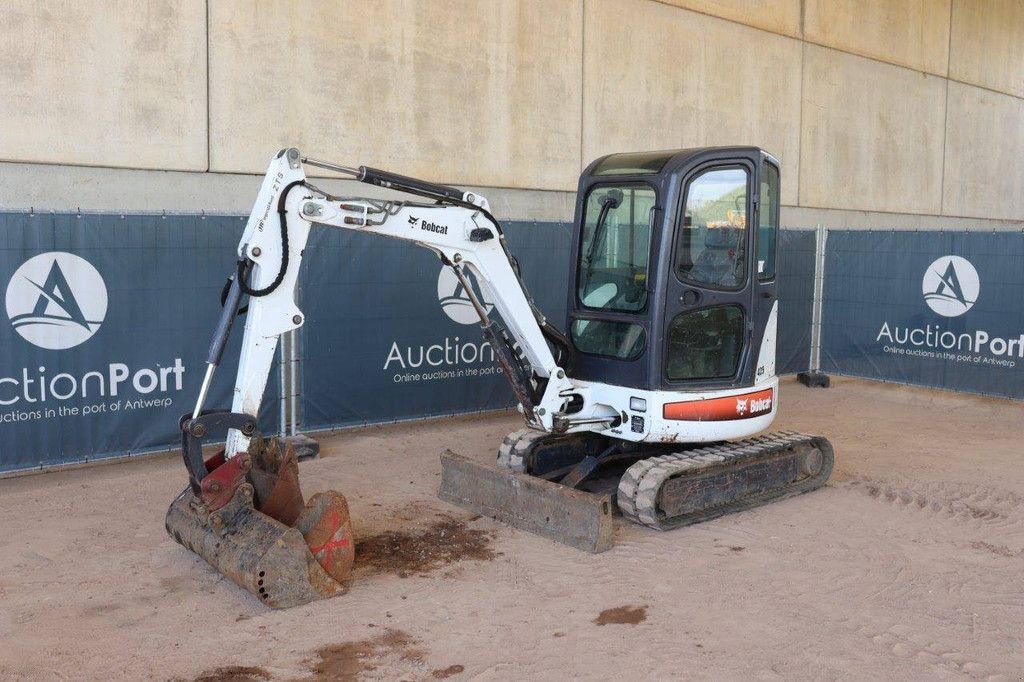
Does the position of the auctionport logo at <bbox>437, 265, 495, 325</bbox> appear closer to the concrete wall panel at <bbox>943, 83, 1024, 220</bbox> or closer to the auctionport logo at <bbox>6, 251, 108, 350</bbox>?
the auctionport logo at <bbox>6, 251, 108, 350</bbox>

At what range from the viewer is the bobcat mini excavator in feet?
17.8

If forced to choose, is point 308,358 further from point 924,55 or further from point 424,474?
point 924,55

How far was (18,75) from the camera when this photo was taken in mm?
8391

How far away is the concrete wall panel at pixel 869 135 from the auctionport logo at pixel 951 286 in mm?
4552

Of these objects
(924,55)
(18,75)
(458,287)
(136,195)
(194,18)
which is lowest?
(458,287)

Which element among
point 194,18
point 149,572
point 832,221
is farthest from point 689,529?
point 832,221

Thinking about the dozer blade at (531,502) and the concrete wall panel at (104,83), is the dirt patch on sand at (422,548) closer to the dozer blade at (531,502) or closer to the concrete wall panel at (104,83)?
the dozer blade at (531,502)

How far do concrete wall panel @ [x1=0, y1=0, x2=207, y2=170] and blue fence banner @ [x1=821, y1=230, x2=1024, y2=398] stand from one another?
8179 mm

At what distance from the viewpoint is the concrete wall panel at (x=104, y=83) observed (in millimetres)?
8414

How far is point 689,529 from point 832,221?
11.3 meters

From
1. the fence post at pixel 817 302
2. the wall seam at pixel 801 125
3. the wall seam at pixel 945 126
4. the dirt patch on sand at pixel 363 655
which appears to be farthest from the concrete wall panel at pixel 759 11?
the dirt patch on sand at pixel 363 655

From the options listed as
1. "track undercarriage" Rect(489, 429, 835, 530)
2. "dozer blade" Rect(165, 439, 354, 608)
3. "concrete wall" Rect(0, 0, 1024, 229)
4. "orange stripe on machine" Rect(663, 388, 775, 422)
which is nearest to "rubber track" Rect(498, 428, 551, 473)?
"track undercarriage" Rect(489, 429, 835, 530)

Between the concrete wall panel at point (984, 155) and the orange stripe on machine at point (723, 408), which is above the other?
the concrete wall panel at point (984, 155)

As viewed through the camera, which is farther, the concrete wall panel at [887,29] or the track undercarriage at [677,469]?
the concrete wall panel at [887,29]
